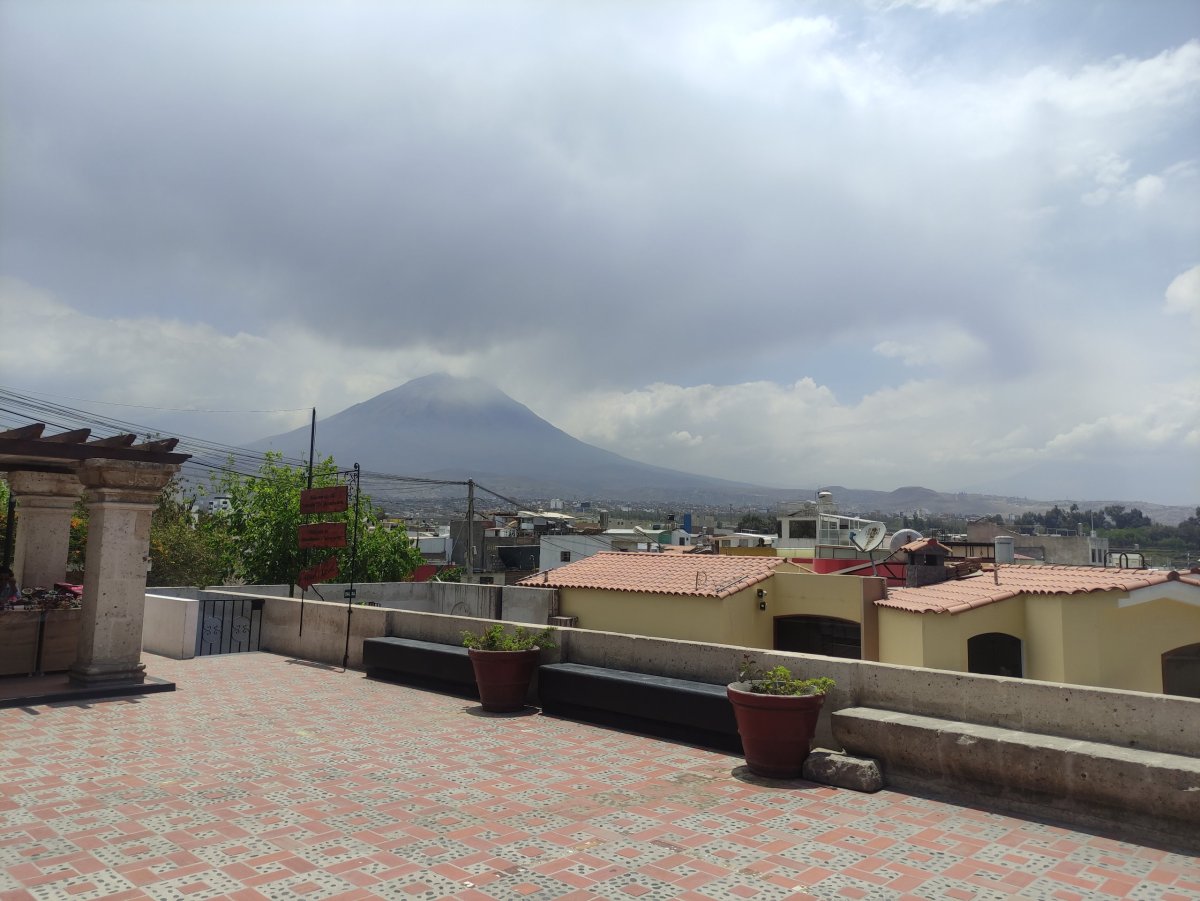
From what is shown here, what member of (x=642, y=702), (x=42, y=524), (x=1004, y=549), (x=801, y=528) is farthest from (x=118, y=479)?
(x=801, y=528)

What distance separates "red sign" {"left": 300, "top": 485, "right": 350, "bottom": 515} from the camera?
14.8 metres

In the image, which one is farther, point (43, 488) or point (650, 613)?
point (650, 613)

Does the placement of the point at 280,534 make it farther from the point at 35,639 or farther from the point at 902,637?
the point at 902,637

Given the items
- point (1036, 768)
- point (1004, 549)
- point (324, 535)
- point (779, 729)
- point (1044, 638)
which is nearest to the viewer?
point (1036, 768)

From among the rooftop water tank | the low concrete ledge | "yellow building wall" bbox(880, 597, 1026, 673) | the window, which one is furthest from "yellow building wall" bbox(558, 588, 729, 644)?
the window

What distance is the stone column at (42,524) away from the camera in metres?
12.8

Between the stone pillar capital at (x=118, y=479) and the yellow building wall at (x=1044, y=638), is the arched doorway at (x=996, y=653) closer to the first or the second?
the yellow building wall at (x=1044, y=638)

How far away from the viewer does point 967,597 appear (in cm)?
1759

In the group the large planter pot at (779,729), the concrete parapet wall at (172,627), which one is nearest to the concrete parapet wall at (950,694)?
the large planter pot at (779,729)

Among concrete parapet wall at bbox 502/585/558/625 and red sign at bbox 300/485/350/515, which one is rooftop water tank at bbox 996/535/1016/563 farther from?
red sign at bbox 300/485/350/515

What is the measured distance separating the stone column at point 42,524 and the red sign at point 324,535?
3750 mm

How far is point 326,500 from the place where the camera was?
49.1ft

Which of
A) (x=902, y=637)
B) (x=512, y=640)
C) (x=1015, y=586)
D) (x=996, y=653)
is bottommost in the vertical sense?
(x=996, y=653)

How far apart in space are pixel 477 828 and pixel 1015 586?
53.1 ft
